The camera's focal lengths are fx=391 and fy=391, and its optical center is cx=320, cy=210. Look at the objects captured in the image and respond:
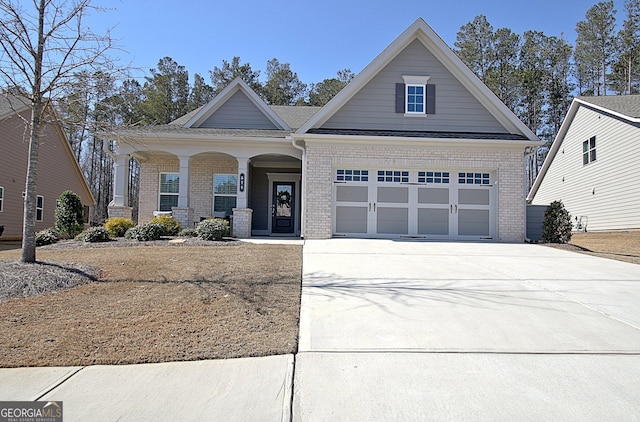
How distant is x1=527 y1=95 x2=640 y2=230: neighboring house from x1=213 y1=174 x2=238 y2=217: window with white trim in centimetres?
1717

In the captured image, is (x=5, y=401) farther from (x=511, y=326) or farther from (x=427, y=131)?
(x=427, y=131)

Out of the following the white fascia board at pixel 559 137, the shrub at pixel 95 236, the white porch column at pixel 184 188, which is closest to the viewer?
the shrub at pixel 95 236

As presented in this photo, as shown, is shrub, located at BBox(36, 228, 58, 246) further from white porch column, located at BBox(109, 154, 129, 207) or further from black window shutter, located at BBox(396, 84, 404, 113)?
black window shutter, located at BBox(396, 84, 404, 113)

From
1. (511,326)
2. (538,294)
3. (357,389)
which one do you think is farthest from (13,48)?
(538,294)

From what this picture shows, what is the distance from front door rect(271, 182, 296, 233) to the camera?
16281mm

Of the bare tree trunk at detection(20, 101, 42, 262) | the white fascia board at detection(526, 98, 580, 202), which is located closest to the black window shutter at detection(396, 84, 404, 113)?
the bare tree trunk at detection(20, 101, 42, 262)

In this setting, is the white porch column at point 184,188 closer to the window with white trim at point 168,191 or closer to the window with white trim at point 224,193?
the window with white trim at point 224,193

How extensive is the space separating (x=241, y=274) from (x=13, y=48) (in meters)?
5.52

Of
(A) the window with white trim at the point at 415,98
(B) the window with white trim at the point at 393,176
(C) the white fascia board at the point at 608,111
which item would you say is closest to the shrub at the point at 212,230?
(B) the window with white trim at the point at 393,176

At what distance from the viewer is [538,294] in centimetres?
615

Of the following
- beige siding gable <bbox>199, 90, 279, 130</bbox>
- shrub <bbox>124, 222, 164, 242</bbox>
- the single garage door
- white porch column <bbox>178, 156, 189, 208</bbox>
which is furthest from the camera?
beige siding gable <bbox>199, 90, 279, 130</bbox>

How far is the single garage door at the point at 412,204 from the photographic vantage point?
1303 cm

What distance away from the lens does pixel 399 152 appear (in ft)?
42.5

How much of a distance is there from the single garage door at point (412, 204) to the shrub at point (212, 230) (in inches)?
143
